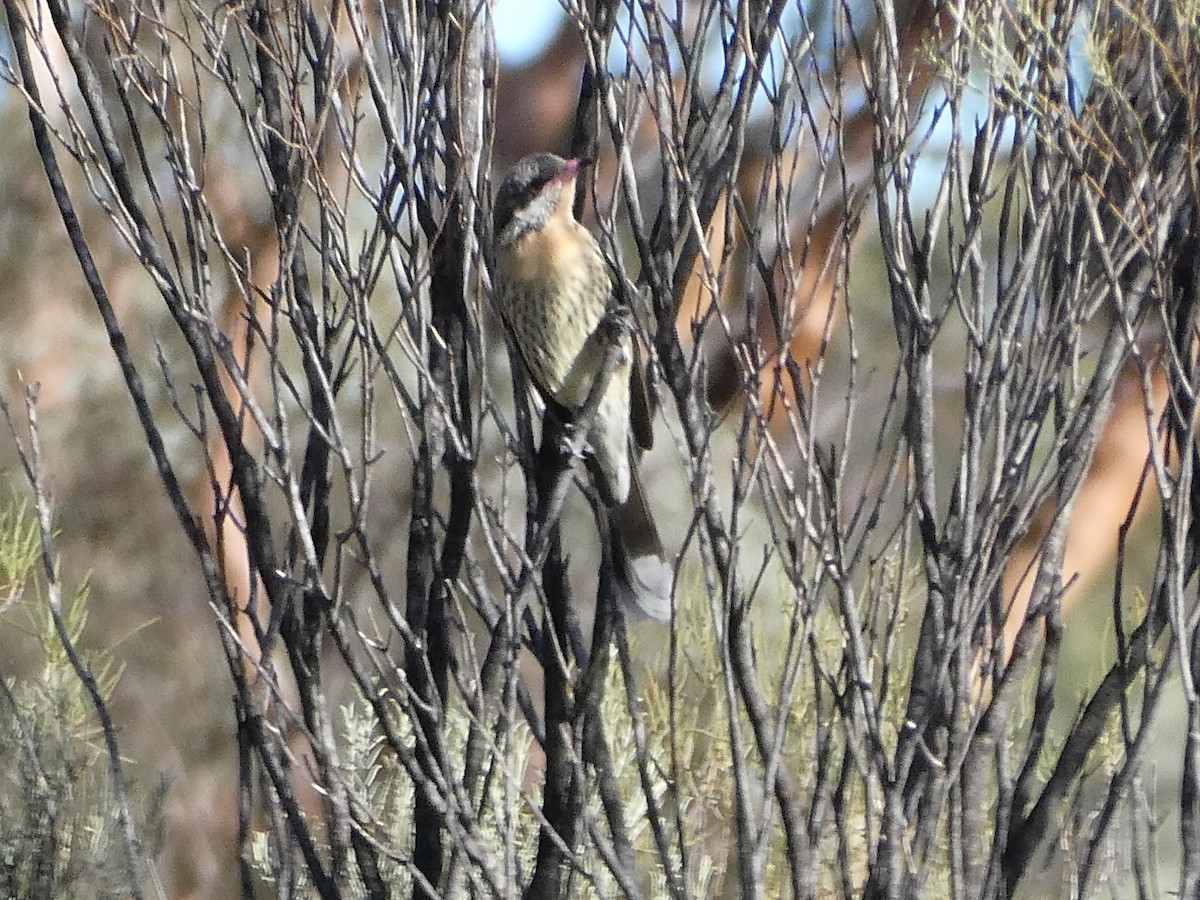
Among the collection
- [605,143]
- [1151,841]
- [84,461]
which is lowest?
[1151,841]

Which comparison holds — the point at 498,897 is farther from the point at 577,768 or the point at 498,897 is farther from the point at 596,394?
the point at 596,394

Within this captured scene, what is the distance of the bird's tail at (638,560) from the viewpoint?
71.0 inches

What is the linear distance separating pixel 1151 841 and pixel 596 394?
82 cm

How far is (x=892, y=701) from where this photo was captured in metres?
2.70

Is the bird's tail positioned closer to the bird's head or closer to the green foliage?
the bird's head

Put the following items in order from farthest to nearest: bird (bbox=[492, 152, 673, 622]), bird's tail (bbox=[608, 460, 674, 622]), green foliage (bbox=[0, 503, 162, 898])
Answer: green foliage (bbox=[0, 503, 162, 898])
bird (bbox=[492, 152, 673, 622])
bird's tail (bbox=[608, 460, 674, 622])

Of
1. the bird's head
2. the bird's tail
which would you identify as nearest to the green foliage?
the bird's tail

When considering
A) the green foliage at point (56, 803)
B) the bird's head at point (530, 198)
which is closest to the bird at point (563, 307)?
the bird's head at point (530, 198)

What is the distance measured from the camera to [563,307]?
2117 millimetres

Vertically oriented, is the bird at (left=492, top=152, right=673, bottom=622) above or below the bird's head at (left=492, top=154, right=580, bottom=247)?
below

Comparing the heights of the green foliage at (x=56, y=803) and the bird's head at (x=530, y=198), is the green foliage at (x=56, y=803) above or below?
below

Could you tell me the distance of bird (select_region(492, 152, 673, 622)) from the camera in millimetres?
2023

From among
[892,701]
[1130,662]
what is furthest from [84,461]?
[1130,662]

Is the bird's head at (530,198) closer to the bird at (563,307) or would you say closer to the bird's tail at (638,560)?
the bird at (563,307)
